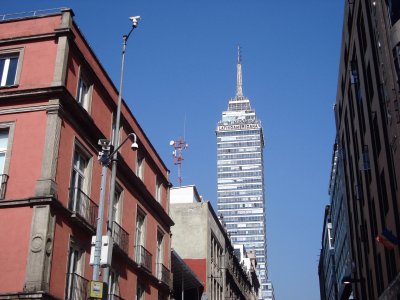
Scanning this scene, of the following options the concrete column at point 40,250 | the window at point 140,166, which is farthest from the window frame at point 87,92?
the window at point 140,166

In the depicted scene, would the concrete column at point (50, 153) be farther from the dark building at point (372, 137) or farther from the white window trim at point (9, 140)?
the dark building at point (372, 137)

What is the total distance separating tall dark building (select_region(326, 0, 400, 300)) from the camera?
24.7 meters

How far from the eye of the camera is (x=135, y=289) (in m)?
27.8

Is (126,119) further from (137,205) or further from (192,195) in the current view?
(192,195)

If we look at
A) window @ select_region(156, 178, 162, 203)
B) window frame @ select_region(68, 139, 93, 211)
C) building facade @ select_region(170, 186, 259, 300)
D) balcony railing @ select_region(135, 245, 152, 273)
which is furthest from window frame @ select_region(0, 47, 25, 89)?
building facade @ select_region(170, 186, 259, 300)

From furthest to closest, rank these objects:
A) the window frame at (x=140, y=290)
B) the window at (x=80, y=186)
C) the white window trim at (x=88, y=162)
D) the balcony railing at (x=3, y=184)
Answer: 1. the window frame at (x=140, y=290)
2. the white window trim at (x=88, y=162)
3. the window at (x=80, y=186)
4. the balcony railing at (x=3, y=184)

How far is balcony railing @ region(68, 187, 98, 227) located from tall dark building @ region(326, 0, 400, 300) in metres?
13.3

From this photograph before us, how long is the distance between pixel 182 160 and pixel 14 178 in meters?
38.9

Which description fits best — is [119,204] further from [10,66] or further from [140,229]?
[10,66]

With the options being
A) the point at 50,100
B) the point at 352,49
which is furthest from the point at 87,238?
the point at 352,49

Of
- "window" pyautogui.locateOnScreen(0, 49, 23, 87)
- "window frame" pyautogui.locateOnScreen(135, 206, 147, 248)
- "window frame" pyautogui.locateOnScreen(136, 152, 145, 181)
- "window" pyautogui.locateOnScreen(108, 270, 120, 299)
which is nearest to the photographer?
"window" pyautogui.locateOnScreen(0, 49, 23, 87)

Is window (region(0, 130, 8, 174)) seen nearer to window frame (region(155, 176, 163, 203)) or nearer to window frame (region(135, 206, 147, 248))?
window frame (region(135, 206, 147, 248))

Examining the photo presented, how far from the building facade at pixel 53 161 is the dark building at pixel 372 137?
12720 millimetres

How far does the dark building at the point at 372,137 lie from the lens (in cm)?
2467
